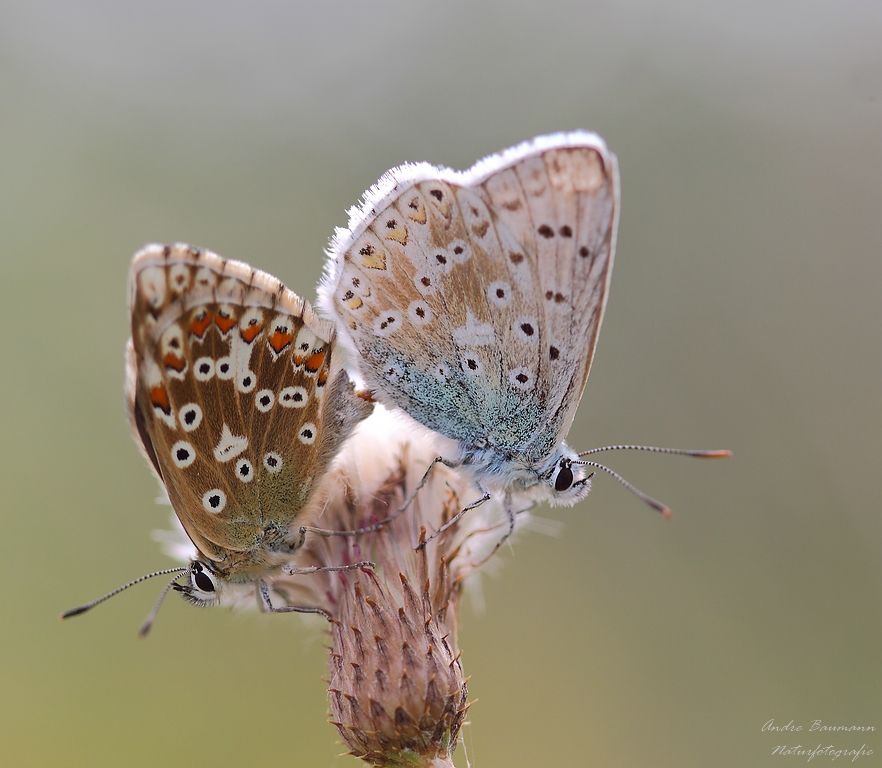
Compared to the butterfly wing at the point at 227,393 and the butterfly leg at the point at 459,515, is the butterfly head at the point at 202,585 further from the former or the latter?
the butterfly leg at the point at 459,515

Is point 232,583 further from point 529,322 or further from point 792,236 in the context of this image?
point 792,236

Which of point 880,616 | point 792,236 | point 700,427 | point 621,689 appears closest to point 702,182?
A: point 792,236

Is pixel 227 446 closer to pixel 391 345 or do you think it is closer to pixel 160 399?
pixel 160 399

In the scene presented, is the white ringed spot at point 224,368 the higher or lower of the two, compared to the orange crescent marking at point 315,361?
higher

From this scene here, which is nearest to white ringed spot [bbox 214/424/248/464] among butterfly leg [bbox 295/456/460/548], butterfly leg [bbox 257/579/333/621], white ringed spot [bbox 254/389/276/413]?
white ringed spot [bbox 254/389/276/413]

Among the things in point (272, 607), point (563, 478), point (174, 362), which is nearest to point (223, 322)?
point (174, 362)
